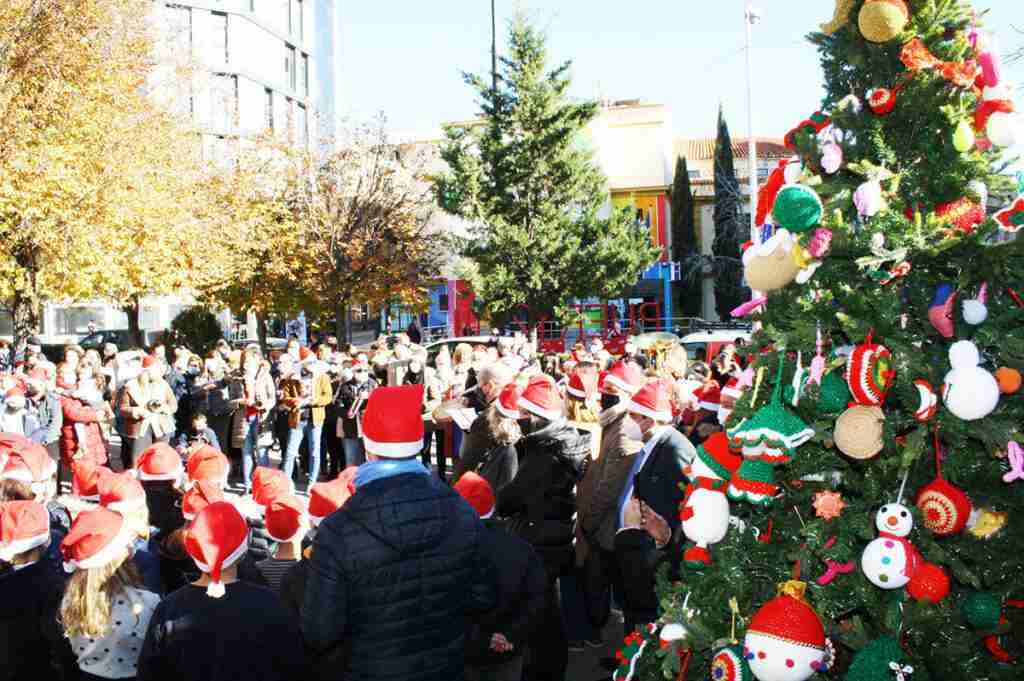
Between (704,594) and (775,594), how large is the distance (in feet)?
0.93

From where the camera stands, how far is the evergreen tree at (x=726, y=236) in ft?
141

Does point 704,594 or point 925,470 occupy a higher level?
point 925,470

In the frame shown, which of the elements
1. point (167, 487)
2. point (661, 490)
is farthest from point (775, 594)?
point (167, 487)

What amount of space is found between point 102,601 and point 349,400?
8438 mm

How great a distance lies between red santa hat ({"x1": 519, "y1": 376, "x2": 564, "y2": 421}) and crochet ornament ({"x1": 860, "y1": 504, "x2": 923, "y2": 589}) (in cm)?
286

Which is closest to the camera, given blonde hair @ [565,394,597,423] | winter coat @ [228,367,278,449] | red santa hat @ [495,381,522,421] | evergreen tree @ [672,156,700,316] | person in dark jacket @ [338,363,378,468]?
red santa hat @ [495,381,522,421]

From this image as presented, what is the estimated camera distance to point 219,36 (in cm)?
4484

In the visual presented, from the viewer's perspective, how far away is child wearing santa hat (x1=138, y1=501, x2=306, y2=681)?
11.1 feet

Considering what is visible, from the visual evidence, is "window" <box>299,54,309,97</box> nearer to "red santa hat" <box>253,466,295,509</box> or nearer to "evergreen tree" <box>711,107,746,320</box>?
"evergreen tree" <box>711,107,746,320</box>

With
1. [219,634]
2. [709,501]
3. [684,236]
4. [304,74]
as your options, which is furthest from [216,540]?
[304,74]

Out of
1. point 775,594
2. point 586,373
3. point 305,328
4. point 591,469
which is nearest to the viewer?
point 775,594

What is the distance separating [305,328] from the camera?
33750 mm

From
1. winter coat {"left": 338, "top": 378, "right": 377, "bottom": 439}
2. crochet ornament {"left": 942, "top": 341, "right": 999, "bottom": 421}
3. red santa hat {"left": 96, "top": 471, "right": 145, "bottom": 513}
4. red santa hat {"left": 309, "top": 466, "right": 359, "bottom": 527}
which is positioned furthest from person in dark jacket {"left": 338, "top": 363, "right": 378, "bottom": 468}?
crochet ornament {"left": 942, "top": 341, "right": 999, "bottom": 421}

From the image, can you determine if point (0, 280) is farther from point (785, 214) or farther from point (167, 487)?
point (785, 214)
